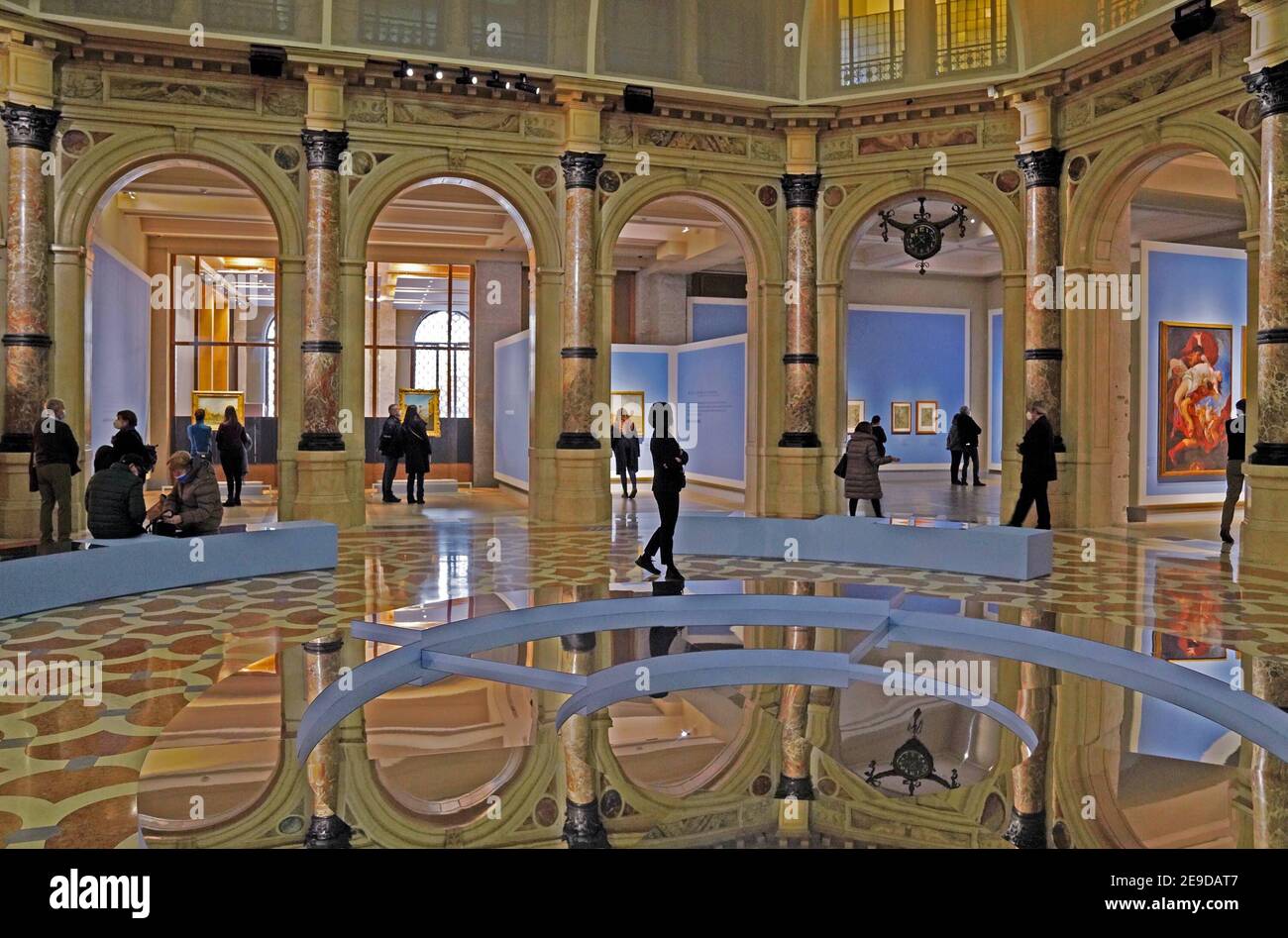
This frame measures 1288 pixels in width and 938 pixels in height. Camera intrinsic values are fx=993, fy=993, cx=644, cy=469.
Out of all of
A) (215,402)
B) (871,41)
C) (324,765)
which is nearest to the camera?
(324,765)

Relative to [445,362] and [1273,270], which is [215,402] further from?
[1273,270]

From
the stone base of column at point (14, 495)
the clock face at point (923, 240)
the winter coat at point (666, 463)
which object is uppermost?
the clock face at point (923, 240)

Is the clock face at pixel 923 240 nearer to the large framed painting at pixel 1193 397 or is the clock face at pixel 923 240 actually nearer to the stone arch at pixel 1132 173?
the stone arch at pixel 1132 173

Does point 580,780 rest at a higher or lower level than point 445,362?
lower

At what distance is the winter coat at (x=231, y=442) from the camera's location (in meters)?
16.5

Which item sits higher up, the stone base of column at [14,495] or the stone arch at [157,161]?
the stone arch at [157,161]

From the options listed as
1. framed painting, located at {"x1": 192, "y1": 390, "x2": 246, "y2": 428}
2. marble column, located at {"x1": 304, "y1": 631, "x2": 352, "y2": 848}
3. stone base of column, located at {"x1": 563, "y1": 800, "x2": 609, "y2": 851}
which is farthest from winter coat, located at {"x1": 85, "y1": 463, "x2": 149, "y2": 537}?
framed painting, located at {"x1": 192, "y1": 390, "x2": 246, "y2": 428}

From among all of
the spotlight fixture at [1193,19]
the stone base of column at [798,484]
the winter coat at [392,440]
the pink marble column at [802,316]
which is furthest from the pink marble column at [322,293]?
the spotlight fixture at [1193,19]

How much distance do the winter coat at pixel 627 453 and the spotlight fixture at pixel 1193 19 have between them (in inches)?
444

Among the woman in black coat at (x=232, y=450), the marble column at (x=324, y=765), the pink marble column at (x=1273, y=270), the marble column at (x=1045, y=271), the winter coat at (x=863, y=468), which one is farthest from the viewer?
the woman in black coat at (x=232, y=450)

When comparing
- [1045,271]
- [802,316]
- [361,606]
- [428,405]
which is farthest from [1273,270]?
[428,405]

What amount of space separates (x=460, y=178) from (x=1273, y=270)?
10267 mm

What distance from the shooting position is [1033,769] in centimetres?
522
